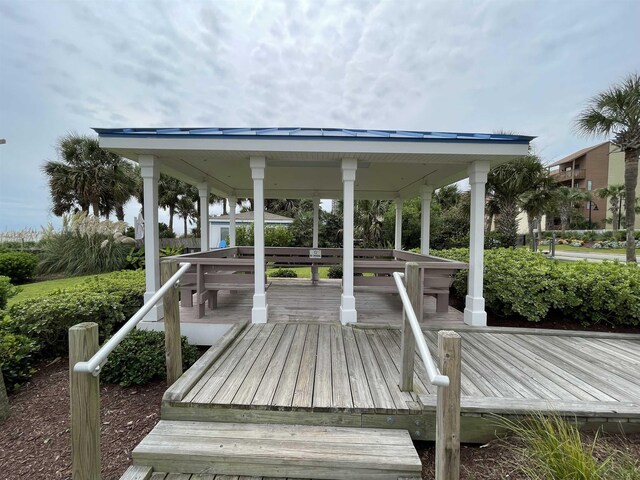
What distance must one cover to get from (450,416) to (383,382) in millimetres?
1012

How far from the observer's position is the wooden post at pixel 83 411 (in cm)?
152

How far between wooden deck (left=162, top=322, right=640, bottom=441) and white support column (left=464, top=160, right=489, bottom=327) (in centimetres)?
52

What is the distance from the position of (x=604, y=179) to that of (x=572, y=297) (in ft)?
163

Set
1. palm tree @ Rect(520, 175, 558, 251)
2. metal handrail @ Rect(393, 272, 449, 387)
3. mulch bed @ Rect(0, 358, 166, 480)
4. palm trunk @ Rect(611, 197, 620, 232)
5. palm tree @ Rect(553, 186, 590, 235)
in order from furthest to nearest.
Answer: palm tree @ Rect(553, 186, 590, 235), palm trunk @ Rect(611, 197, 620, 232), palm tree @ Rect(520, 175, 558, 251), mulch bed @ Rect(0, 358, 166, 480), metal handrail @ Rect(393, 272, 449, 387)

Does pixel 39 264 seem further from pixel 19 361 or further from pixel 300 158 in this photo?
pixel 300 158

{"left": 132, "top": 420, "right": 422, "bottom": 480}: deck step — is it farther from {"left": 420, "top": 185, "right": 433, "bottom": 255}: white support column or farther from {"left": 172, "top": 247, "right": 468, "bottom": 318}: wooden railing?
{"left": 420, "top": 185, "right": 433, "bottom": 255}: white support column

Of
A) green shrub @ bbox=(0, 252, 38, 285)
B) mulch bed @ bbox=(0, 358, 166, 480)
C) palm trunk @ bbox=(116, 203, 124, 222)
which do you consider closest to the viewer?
mulch bed @ bbox=(0, 358, 166, 480)

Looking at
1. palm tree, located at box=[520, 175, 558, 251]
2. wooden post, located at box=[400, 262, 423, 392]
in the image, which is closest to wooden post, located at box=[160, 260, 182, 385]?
wooden post, located at box=[400, 262, 423, 392]

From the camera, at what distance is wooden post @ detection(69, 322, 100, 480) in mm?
1519

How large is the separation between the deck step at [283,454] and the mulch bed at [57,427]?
44 centimetres

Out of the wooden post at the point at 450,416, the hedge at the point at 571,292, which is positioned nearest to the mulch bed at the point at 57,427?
the wooden post at the point at 450,416

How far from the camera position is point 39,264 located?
1026 cm

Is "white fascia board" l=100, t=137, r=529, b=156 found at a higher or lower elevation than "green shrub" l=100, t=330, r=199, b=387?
higher

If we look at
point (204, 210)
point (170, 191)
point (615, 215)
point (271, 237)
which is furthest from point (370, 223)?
point (615, 215)
